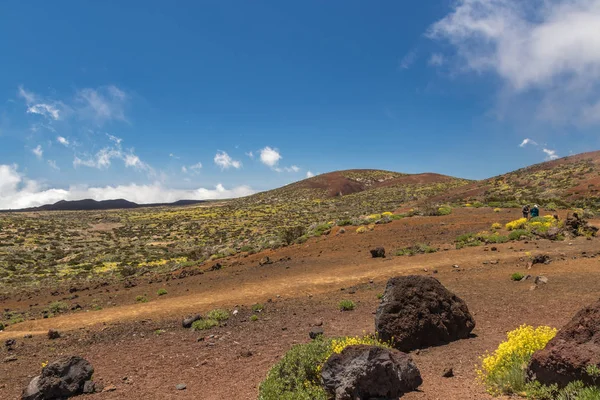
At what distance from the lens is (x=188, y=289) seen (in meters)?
20.5

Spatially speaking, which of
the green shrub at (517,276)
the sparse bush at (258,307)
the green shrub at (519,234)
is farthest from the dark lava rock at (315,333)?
the green shrub at (519,234)

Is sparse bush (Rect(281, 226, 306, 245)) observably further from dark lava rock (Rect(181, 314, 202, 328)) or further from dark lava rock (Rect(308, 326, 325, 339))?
dark lava rock (Rect(308, 326, 325, 339))

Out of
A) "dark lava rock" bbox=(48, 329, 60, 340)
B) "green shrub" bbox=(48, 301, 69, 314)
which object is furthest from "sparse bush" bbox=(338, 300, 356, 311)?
"green shrub" bbox=(48, 301, 69, 314)

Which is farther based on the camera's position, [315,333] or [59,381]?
[315,333]

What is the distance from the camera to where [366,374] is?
19.3ft

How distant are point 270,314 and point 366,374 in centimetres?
831

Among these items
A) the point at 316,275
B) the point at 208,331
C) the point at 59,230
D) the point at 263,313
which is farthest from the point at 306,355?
the point at 59,230

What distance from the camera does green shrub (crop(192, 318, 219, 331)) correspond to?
12.6 m

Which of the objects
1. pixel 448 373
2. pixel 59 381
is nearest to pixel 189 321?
pixel 59 381

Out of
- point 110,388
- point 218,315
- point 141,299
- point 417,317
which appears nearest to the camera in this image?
point 110,388

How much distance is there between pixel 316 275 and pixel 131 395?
1295cm

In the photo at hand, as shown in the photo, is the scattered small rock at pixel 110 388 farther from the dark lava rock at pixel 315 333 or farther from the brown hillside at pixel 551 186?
the brown hillside at pixel 551 186

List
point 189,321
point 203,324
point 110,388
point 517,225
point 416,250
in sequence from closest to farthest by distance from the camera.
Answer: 1. point 110,388
2. point 203,324
3. point 189,321
4. point 416,250
5. point 517,225

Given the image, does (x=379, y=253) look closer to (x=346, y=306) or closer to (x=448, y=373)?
(x=346, y=306)
